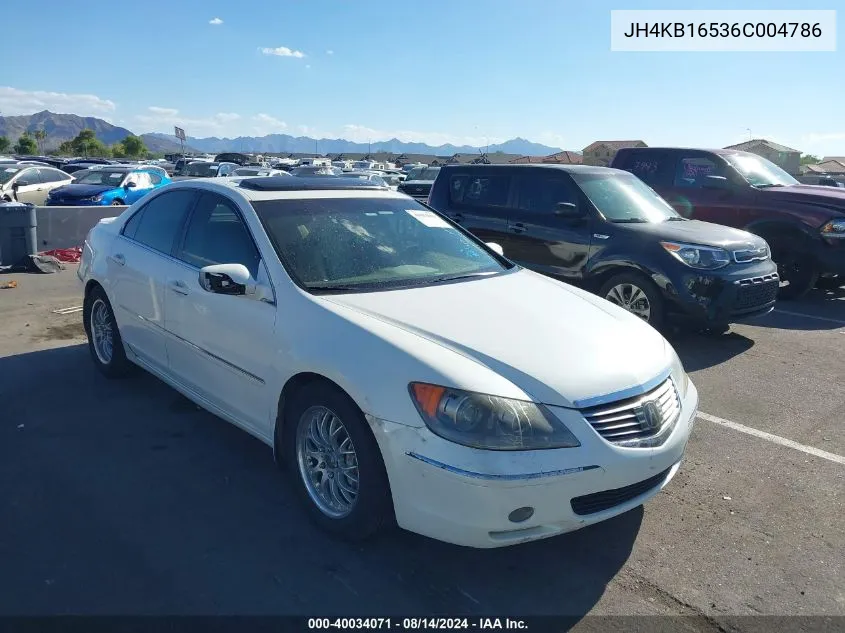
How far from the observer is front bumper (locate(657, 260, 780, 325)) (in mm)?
6527

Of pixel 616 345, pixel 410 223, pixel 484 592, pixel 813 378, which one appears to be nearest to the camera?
pixel 484 592

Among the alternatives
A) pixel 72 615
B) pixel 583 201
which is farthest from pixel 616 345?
pixel 583 201

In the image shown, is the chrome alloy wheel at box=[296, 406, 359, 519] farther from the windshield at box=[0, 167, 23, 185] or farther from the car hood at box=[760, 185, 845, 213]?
the windshield at box=[0, 167, 23, 185]

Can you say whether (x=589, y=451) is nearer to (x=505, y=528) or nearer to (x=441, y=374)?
(x=505, y=528)

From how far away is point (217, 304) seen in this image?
3.89m

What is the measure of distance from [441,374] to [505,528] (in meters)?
0.66

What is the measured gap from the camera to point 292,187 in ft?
14.3

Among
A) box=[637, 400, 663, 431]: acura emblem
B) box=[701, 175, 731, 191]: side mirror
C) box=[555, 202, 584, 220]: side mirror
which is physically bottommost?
box=[637, 400, 663, 431]: acura emblem

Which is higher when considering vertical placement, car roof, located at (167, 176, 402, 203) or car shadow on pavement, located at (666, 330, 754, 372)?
car roof, located at (167, 176, 402, 203)

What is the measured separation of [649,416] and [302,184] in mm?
2624

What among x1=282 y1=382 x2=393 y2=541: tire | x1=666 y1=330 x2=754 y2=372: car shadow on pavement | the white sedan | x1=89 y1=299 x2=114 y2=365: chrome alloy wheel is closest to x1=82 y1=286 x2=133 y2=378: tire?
x1=89 y1=299 x2=114 y2=365: chrome alloy wheel

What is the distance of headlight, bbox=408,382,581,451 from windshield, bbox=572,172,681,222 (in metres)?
4.86

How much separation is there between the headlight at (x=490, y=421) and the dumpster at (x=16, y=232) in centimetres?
932

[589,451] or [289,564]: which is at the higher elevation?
[589,451]
